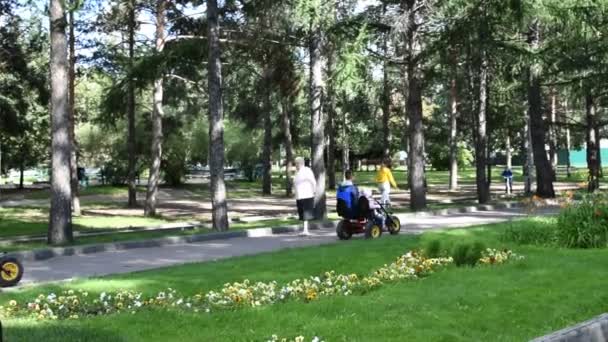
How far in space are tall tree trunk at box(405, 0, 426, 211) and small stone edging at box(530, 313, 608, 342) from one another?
1742 centimetres

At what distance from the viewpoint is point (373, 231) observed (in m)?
15.4

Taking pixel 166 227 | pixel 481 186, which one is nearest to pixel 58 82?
pixel 166 227

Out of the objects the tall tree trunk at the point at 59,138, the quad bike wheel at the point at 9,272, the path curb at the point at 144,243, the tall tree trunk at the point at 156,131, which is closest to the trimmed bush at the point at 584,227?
the path curb at the point at 144,243

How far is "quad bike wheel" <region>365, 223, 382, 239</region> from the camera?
599 inches

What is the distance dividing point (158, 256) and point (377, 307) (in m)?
7.75

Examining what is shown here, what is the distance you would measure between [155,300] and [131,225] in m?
16.3

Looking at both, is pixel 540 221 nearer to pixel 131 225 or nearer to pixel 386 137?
pixel 131 225

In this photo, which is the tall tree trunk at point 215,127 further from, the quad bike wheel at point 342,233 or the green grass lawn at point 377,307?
the green grass lawn at point 377,307

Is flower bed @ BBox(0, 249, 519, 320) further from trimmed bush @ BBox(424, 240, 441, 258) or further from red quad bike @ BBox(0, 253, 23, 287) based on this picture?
red quad bike @ BBox(0, 253, 23, 287)

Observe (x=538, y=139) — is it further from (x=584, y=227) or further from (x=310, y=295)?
(x=310, y=295)

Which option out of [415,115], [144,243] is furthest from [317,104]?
[144,243]

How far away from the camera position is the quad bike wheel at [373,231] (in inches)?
599

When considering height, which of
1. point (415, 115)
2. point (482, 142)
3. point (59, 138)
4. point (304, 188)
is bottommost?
point (304, 188)

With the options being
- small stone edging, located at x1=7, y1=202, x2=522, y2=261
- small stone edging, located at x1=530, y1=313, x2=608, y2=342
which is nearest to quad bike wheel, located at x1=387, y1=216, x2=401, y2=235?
small stone edging, located at x1=7, y1=202, x2=522, y2=261
